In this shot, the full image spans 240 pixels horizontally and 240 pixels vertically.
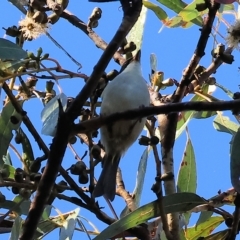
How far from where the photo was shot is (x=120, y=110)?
1.78 meters

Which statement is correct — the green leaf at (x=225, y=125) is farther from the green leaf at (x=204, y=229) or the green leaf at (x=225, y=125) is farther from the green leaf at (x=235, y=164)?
the green leaf at (x=235, y=164)

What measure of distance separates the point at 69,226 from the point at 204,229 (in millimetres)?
403

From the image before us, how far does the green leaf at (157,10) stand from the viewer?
1.92 meters

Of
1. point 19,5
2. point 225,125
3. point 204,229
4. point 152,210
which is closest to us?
point 152,210

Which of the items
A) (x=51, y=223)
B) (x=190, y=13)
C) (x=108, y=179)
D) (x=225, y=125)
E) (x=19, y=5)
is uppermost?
(x=19, y=5)

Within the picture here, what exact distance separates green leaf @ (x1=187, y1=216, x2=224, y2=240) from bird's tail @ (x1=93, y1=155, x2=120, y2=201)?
10.2 inches

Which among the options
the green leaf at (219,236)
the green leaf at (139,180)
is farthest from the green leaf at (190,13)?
the green leaf at (219,236)

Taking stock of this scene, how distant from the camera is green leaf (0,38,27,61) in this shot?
1.43m

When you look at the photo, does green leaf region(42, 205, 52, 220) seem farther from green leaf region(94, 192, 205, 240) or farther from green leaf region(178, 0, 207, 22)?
green leaf region(178, 0, 207, 22)

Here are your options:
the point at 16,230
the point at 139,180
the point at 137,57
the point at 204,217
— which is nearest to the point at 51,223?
the point at 16,230

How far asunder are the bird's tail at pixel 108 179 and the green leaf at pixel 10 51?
0.37m

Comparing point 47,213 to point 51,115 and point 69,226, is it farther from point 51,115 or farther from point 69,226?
point 51,115

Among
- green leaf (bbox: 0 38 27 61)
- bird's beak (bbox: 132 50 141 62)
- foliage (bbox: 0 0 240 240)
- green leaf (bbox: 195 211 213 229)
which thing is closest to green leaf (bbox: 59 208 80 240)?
foliage (bbox: 0 0 240 240)

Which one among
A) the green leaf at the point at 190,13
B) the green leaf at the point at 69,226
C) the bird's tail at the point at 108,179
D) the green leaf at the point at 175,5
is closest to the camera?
the green leaf at the point at 69,226
